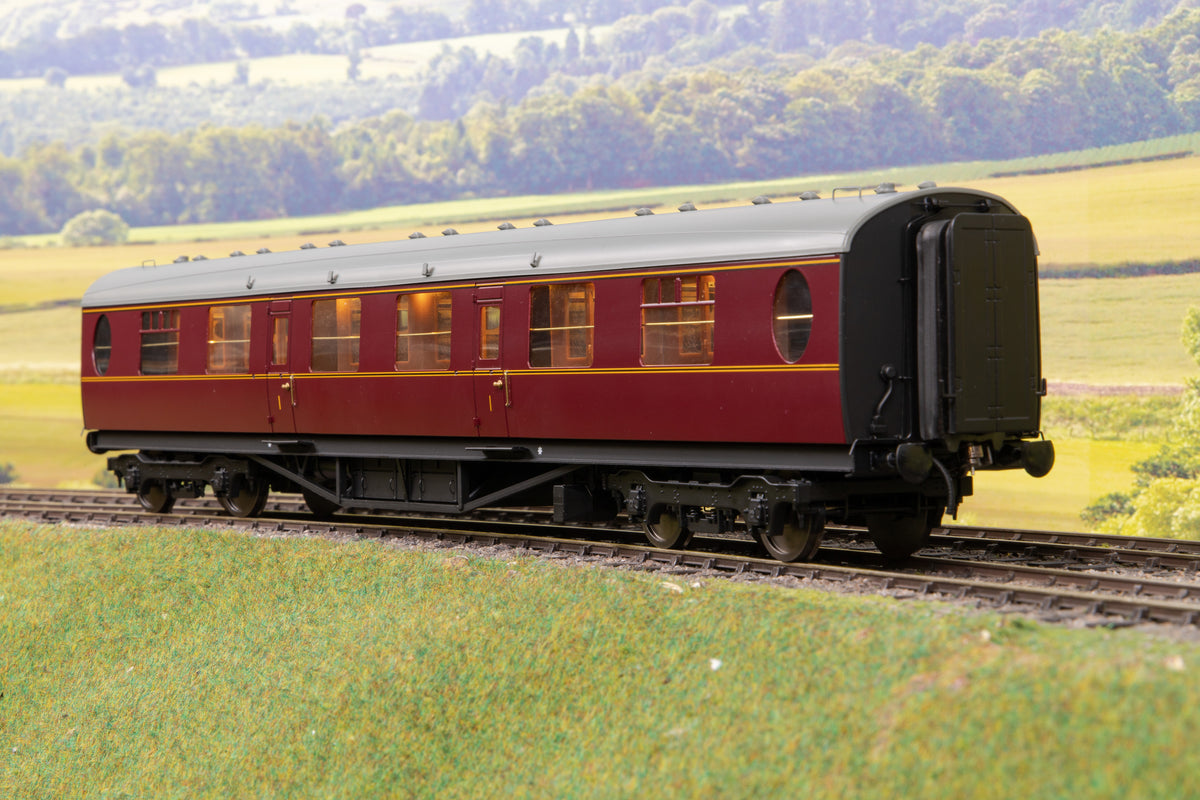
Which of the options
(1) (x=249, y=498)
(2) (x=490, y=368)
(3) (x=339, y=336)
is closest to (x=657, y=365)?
(2) (x=490, y=368)

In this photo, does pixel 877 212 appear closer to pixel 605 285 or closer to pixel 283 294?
pixel 605 285

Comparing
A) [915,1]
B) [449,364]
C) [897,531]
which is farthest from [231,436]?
[915,1]

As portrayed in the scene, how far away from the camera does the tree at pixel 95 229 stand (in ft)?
179

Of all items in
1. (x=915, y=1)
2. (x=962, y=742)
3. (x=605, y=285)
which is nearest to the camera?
(x=962, y=742)

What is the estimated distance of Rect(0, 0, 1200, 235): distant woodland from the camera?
33250 mm

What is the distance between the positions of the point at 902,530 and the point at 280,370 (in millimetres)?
8583

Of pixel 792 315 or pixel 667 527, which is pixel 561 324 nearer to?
pixel 667 527

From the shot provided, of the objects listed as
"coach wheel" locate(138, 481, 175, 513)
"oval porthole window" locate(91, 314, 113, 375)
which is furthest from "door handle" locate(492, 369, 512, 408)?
"oval porthole window" locate(91, 314, 113, 375)

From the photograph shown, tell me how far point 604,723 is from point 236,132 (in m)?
56.2

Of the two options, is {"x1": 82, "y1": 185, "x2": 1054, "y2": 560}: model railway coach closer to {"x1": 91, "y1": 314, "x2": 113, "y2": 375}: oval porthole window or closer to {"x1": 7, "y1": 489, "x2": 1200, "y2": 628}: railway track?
{"x1": 7, "y1": 489, "x2": 1200, "y2": 628}: railway track

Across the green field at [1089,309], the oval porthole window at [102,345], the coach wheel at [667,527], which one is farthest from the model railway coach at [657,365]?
the green field at [1089,309]

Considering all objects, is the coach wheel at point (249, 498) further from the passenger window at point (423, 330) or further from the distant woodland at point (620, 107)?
the distant woodland at point (620, 107)

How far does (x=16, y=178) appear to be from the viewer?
198 feet

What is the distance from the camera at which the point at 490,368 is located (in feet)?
46.3
